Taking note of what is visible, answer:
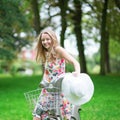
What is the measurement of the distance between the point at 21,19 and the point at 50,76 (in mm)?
12281

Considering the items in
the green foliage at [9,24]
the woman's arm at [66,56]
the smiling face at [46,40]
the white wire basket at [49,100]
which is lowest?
the white wire basket at [49,100]

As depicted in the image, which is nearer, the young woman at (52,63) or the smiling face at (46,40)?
the young woman at (52,63)

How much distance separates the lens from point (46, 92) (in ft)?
19.5

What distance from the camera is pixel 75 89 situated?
17.9 feet

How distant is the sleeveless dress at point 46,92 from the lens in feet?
19.6

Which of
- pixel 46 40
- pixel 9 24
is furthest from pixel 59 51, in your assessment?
pixel 9 24

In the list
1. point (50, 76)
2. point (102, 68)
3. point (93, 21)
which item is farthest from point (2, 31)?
point (93, 21)

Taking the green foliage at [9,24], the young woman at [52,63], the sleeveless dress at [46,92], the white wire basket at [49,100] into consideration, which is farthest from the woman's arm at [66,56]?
the green foliage at [9,24]

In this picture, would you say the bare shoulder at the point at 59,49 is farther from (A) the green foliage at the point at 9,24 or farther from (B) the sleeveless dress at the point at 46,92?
(A) the green foliage at the point at 9,24

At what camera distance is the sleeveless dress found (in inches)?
236

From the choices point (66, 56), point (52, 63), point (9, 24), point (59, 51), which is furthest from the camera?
point (9, 24)

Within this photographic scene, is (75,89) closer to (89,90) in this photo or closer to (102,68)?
(89,90)

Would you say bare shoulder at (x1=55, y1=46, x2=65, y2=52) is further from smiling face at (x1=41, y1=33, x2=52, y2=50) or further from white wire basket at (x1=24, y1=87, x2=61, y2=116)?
white wire basket at (x1=24, y1=87, x2=61, y2=116)

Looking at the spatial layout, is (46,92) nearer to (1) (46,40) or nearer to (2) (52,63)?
(2) (52,63)
